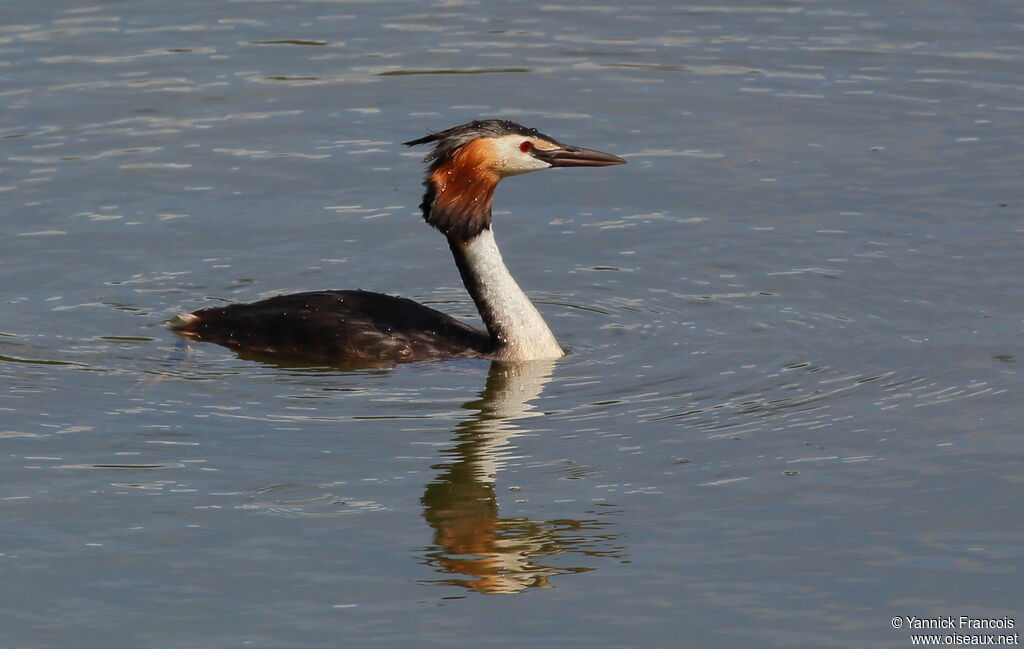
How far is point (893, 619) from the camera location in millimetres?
7680

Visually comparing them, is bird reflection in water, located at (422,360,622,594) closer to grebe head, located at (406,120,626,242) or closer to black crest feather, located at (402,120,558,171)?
grebe head, located at (406,120,626,242)

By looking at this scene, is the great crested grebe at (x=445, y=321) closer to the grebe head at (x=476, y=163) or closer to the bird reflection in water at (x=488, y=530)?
the grebe head at (x=476, y=163)

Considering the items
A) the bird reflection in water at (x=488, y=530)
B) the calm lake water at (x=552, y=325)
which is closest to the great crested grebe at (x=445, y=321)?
the calm lake water at (x=552, y=325)

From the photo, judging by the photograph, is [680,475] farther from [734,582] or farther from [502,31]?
[502,31]

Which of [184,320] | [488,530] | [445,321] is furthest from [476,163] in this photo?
[488,530]

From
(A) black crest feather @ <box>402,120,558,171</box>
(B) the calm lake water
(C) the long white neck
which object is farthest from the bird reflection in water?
(A) black crest feather @ <box>402,120,558,171</box>

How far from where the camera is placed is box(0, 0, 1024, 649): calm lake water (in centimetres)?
808

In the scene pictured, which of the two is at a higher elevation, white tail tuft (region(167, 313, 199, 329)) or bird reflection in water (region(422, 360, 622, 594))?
white tail tuft (region(167, 313, 199, 329))

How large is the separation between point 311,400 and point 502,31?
315 inches

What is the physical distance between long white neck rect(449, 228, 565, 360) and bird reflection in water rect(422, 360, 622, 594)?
3.42 ft

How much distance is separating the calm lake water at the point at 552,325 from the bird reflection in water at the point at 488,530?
0.02 m

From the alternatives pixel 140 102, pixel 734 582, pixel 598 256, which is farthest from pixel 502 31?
pixel 734 582

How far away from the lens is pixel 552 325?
12.1 meters

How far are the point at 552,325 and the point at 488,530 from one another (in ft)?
11.5
